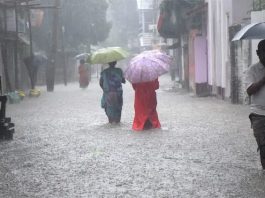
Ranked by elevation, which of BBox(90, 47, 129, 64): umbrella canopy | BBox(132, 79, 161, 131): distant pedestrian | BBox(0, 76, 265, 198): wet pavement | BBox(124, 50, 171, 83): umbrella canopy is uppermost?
BBox(90, 47, 129, 64): umbrella canopy

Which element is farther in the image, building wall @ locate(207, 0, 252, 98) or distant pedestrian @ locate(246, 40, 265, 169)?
building wall @ locate(207, 0, 252, 98)

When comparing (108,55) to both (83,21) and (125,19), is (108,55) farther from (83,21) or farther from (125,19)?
(125,19)

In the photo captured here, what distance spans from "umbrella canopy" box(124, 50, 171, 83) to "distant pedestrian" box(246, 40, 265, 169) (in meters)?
4.65

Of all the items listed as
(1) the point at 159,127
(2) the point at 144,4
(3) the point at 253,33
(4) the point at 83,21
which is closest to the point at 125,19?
(2) the point at 144,4

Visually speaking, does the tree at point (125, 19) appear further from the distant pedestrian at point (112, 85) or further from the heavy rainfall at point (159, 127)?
the distant pedestrian at point (112, 85)

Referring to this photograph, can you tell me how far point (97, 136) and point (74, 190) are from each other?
4.72m

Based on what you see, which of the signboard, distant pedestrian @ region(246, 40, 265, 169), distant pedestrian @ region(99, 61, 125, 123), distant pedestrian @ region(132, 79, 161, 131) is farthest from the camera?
the signboard

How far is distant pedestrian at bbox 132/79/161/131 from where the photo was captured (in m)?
11.8

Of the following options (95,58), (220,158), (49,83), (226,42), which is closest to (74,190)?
(220,158)

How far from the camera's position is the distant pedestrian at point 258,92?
6.63 meters

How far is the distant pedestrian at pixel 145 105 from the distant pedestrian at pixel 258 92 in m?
5.07

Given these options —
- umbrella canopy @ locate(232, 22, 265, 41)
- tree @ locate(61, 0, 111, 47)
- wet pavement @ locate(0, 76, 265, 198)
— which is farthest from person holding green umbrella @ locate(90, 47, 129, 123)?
tree @ locate(61, 0, 111, 47)

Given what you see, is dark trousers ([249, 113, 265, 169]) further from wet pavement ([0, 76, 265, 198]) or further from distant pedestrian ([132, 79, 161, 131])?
distant pedestrian ([132, 79, 161, 131])

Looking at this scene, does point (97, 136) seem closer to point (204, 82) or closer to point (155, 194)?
point (155, 194)
